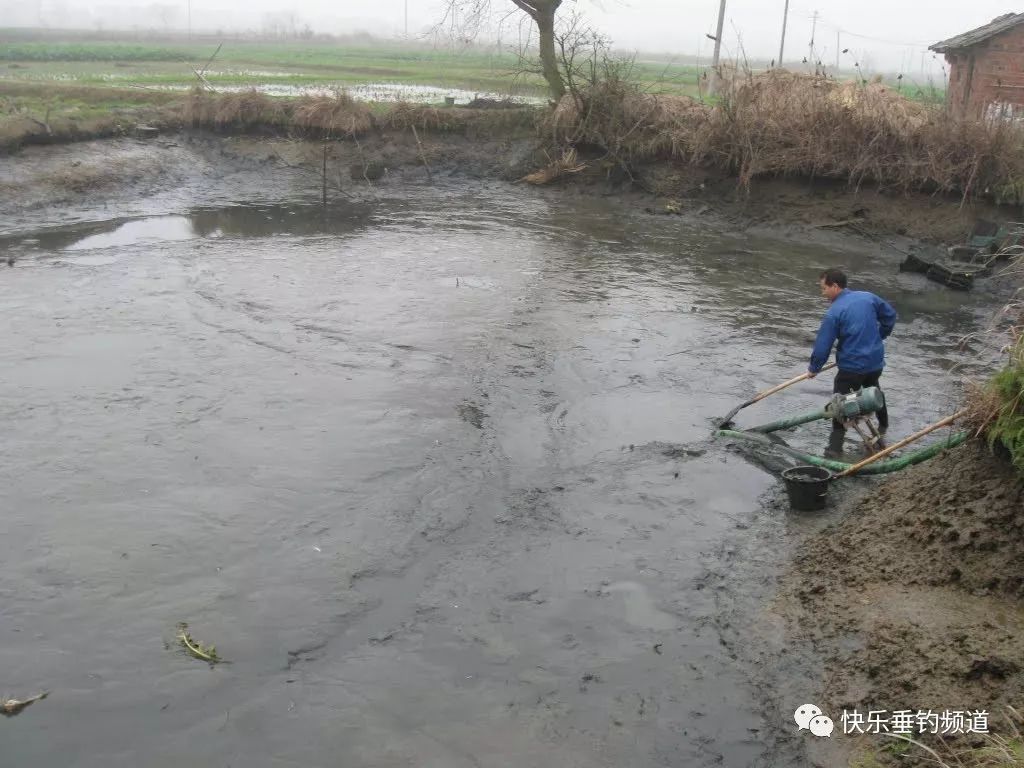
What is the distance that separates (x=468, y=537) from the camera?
25.9ft

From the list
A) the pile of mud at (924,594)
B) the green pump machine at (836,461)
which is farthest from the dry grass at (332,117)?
the pile of mud at (924,594)

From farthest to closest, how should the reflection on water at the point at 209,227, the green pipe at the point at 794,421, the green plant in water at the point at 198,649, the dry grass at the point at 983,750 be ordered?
the reflection on water at the point at 209,227, the green pipe at the point at 794,421, the green plant in water at the point at 198,649, the dry grass at the point at 983,750

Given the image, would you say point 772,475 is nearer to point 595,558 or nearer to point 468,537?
point 595,558

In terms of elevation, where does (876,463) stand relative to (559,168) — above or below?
below

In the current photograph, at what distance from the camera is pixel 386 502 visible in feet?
27.6

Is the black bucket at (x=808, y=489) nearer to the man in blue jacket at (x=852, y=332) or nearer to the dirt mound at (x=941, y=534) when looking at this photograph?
the dirt mound at (x=941, y=534)

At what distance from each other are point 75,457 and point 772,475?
7.02 metres

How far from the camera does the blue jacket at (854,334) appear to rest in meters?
9.30

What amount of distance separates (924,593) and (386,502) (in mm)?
4572

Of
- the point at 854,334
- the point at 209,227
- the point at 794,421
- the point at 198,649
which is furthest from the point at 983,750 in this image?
the point at 209,227

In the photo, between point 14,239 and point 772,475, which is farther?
point 14,239

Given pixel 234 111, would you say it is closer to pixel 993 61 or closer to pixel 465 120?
pixel 465 120

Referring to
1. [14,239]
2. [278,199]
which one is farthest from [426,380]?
[278,199]

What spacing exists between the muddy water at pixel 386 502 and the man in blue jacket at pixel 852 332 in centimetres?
99
